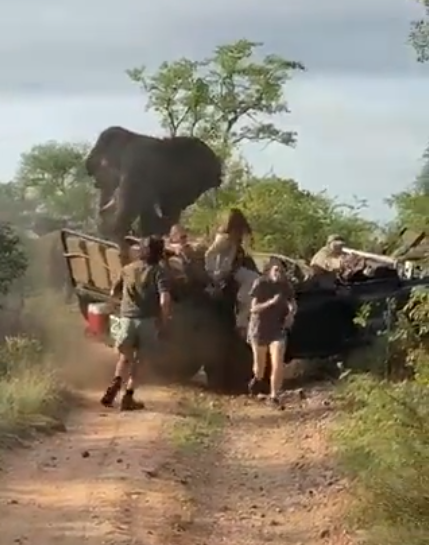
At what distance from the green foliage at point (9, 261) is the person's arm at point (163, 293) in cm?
362

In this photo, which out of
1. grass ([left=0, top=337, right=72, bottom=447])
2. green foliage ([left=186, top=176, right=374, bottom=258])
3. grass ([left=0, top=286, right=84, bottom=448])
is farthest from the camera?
green foliage ([left=186, top=176, right=374, bottom=258])

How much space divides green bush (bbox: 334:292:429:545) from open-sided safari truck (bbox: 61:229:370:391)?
173 inches

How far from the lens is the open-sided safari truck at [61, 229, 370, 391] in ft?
42.0

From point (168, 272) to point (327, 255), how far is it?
296 centimetres

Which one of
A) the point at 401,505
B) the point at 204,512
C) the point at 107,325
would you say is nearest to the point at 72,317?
the point at 107,325

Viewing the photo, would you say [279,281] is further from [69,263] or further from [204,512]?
[204,512]

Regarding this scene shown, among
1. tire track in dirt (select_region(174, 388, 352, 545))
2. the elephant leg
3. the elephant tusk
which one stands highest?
the elephant tusk

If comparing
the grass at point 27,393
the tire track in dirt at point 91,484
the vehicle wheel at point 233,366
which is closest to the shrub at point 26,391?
the grass at point 27,393

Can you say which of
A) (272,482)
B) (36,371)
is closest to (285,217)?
(36,371)

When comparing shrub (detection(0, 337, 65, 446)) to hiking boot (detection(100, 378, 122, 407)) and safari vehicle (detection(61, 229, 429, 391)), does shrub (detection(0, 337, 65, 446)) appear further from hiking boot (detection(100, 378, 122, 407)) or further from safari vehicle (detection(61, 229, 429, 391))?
safari vehicle (detection(61, 229, 429, 391))

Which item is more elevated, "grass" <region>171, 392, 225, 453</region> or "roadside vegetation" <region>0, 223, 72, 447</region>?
"roadside vegetation" <region>0, 223, 72, 447</region>

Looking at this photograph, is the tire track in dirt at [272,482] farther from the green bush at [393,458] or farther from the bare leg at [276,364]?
the green bush at [393,458]

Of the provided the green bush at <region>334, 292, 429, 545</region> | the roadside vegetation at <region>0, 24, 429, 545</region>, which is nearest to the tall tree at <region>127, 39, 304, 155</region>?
the roadside vegetation at <region>0, 24, 429, 545</region>

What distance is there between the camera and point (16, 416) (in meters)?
10.4
